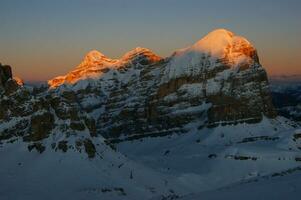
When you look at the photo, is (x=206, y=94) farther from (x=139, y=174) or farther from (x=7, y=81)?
(x=139, y=174)

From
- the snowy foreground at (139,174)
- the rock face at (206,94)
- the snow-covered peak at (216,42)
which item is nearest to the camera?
the snowy foreground at (139,174)

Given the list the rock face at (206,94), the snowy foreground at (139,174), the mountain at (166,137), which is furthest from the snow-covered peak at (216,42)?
the snowy foreground at (139,174)

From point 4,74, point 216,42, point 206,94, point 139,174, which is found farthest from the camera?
point 216,42

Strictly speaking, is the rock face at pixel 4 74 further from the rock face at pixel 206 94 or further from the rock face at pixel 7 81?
the rock face at pixel 206 94

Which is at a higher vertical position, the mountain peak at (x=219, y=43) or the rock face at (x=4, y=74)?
the mountain peak at (x=219, y=43)

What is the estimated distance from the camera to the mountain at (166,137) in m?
71.9

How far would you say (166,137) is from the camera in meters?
176

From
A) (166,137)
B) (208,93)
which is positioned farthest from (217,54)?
(166,137)

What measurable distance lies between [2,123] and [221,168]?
46700mm

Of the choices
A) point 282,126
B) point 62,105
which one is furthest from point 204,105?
point 62,105

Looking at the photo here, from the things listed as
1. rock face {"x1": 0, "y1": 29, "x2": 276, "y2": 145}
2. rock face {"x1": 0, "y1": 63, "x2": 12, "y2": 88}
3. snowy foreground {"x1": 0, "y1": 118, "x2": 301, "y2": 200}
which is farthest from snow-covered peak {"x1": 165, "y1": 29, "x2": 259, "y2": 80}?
rock face {"x1": 0, "y1": 63, "x2": 12, "y2": 88}

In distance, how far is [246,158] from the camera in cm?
11775

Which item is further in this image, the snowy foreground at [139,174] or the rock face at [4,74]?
the rock face at [4,74]

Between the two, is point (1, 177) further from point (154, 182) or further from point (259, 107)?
point (259, 107)
